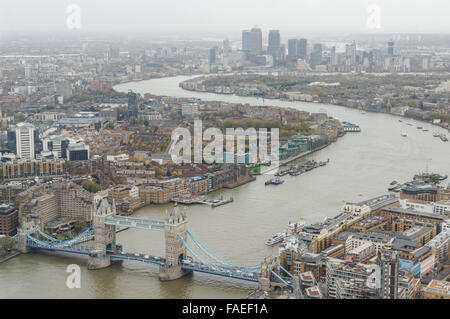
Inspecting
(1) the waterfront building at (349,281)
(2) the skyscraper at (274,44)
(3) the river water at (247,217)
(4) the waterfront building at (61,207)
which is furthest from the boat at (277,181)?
(2) the skyscraper at (274,44)

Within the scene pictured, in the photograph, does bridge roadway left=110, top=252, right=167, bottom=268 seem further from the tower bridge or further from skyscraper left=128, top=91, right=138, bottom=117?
skyscraper left=128, top=91, right=138, bottom=117

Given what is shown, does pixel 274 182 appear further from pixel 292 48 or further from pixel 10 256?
pixel 292 48

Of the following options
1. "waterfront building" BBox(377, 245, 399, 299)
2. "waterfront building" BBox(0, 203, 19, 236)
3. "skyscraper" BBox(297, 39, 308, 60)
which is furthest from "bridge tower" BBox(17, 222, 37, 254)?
"skyscraper" BBox(297, 39, 308, 60)

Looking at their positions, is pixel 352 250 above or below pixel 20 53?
below

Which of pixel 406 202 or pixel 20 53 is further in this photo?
pixel 20 53

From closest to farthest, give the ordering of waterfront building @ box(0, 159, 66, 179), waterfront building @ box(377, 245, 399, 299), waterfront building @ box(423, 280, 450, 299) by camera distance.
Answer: waterfront building @ box(377, 245, 399, 299) → waterfront building @ box(423, 280, 450, 299) → waterfront building @ box(0, 159, 66, 179)

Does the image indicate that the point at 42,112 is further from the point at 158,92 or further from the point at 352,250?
the point at 352,250

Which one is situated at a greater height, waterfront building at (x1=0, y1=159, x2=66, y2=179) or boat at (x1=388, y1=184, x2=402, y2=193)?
waterfront building at (x1=0, y1=159, x2=66, y2=179)
